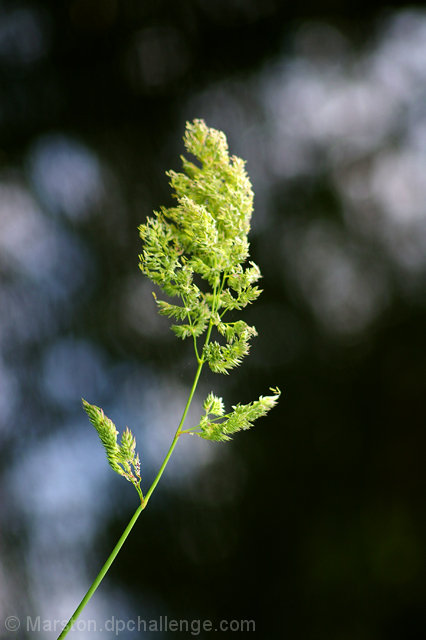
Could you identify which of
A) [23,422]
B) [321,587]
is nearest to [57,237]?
[23,422]

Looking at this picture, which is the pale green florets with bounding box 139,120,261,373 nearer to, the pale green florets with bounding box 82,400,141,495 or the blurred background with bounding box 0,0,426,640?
the pale green florets with bounding box 82,400,141,495

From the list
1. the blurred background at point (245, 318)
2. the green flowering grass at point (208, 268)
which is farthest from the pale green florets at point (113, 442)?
the blurred background at point (245, 318)

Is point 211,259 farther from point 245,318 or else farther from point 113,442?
point 245,318

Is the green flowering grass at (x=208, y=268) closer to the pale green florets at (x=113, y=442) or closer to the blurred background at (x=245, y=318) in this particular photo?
the pale green florets at (x=113, y=442)

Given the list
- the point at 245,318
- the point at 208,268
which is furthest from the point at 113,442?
the point at 245,318

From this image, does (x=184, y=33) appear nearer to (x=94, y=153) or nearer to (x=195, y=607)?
(x=94, y=153)

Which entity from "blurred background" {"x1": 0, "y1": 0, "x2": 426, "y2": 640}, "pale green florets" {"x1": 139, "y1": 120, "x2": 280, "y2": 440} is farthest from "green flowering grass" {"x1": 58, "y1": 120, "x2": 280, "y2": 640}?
"blurred background" {"x1": 0, "y1": 0, "x2": 426, "y2": 640}

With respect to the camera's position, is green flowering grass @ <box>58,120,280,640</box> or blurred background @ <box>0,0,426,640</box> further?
blurred background @ <box>0,0,426,640</box>

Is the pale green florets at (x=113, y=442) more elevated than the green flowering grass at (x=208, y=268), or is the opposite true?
the green flowering grass at (x=208, y=268)

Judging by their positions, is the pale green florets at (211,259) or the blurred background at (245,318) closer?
the pale green florets at (211,259)
